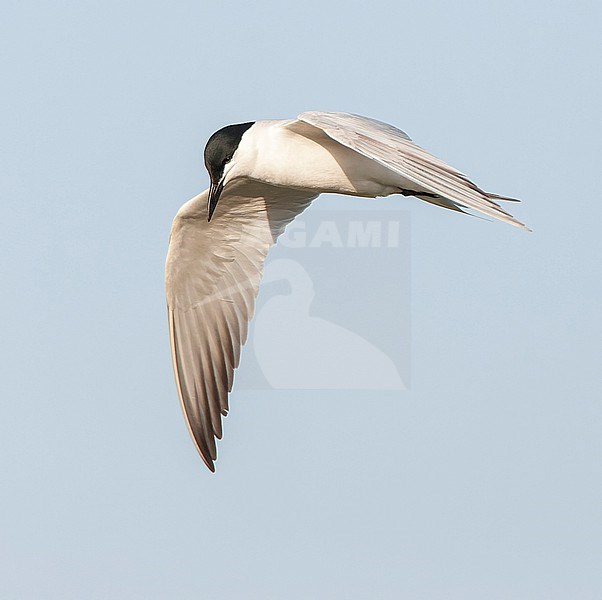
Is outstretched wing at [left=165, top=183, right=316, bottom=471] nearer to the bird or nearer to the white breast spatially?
the bird

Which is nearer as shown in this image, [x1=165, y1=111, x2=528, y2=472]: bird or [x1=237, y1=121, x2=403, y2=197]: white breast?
[x1=237, y1=121, x2=403, y2=197]: white breast

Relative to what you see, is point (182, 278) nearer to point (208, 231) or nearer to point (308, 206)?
point (208, 231)

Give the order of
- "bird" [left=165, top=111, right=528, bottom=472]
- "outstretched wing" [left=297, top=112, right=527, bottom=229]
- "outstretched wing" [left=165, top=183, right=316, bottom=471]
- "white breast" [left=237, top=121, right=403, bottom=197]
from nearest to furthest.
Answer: "outstretched wing" [left=297, top=112, right=527, bottom=229], "white breast" [left=237, top=121, right=403, bottom=197], "bird" [left=165, top=111, right=528, bottom=472], "outstretched wing" [left=165, top=183, right=316, bottom=471]

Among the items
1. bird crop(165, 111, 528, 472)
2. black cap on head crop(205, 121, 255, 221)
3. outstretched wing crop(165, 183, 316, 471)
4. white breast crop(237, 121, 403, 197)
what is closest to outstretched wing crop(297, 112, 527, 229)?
white breast crop(237, 121, 403, 197)

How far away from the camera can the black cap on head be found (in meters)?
11.1

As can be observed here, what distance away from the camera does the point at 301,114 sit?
396 inches

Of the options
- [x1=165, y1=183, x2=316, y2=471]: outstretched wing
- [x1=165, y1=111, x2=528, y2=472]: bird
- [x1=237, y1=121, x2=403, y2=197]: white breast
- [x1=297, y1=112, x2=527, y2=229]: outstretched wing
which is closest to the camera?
[x1=297, y1=112, x2=527, y2=229]: outstretched wing

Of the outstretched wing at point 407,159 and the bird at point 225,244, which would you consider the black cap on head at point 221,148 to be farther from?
the outstretched wing at point 407,159

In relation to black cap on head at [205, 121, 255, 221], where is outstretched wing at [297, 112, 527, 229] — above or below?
below

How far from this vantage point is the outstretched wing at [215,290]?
1270 centimetres

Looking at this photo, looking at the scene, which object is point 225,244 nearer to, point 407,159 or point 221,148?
point 221,148

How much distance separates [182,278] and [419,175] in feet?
14.5

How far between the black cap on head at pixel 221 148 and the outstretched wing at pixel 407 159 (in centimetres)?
118

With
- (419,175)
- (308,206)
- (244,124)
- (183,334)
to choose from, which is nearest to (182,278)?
(183,334)
